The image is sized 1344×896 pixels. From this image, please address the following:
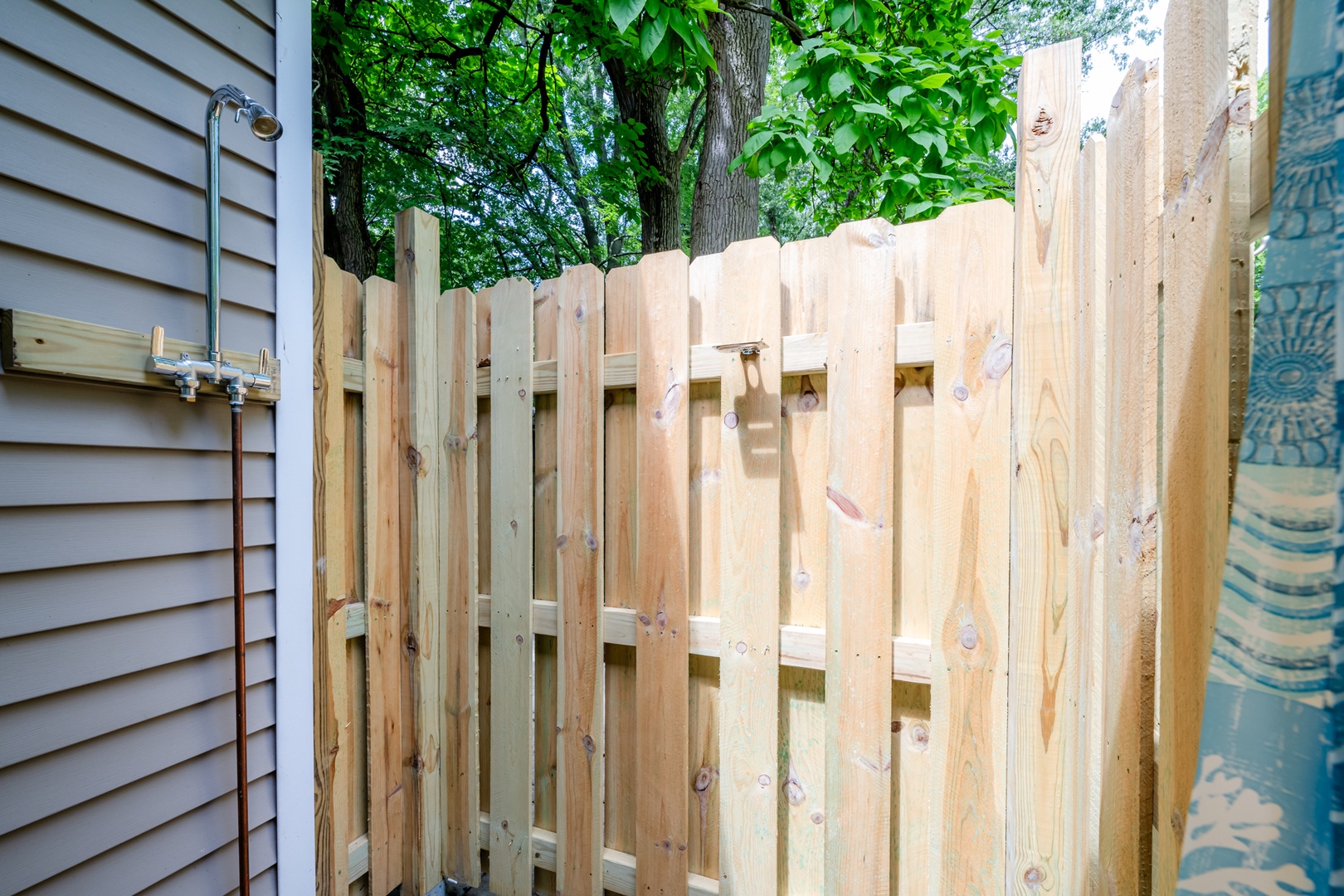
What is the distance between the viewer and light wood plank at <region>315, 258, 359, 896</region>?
64.2 inches

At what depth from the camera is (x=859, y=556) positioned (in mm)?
1455

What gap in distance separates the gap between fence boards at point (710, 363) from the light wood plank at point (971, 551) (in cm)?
6

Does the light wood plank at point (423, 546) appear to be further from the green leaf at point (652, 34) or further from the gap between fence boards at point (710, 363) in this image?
the green leaf at point (652, 34)

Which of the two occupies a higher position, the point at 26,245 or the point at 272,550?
the point at 26,245

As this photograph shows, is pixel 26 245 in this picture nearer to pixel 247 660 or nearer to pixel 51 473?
pixel 51 473

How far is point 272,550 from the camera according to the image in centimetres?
142

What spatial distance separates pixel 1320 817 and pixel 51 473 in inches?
61.3

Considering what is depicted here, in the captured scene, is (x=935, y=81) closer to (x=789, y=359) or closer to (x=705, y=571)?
(x=789, y=359)

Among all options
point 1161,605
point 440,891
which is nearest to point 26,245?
point 1161,605

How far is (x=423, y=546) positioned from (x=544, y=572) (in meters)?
0.40

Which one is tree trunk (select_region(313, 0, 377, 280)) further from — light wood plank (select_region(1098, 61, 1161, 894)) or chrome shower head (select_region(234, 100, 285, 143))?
light wood plank (select_region(1098, 61, 1161, 894))

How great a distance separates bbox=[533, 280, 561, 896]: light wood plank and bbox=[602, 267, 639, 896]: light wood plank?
0.18 m

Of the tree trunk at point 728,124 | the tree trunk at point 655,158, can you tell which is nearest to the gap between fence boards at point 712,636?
the tree trunk at point 728,124

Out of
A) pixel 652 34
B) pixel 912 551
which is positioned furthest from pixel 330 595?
pixel 652 34
